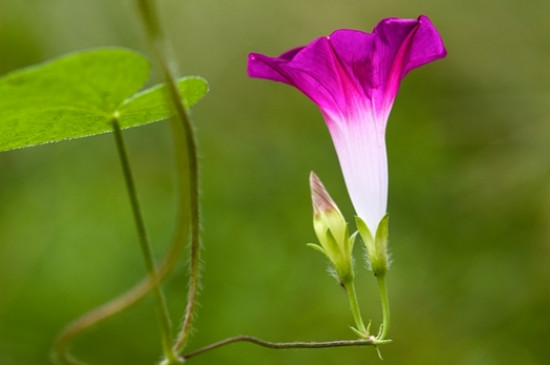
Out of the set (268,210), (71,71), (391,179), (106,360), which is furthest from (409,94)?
(71,71)

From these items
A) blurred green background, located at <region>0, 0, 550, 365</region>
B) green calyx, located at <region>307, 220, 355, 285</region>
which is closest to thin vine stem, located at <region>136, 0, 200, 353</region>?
green calyx, located at <region>307, 220, 355, 285</region>

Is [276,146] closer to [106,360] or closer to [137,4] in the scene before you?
[106,360]

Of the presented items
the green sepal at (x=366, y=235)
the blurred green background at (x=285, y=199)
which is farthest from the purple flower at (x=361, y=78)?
the blurred green background at (x=285, y=199)

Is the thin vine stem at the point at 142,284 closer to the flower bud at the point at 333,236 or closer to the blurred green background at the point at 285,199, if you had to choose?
the flower bud at the point at 333,236

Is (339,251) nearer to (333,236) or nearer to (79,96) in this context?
(333,236)

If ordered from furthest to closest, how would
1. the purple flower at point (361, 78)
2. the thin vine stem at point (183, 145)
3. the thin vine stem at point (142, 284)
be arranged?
the purple flower at point (361, 78)
the thin vine stem at point (142, 284)
the thin vine stem at point (183, 145)

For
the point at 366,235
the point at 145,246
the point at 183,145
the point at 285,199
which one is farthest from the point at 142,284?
the point at 285,199
